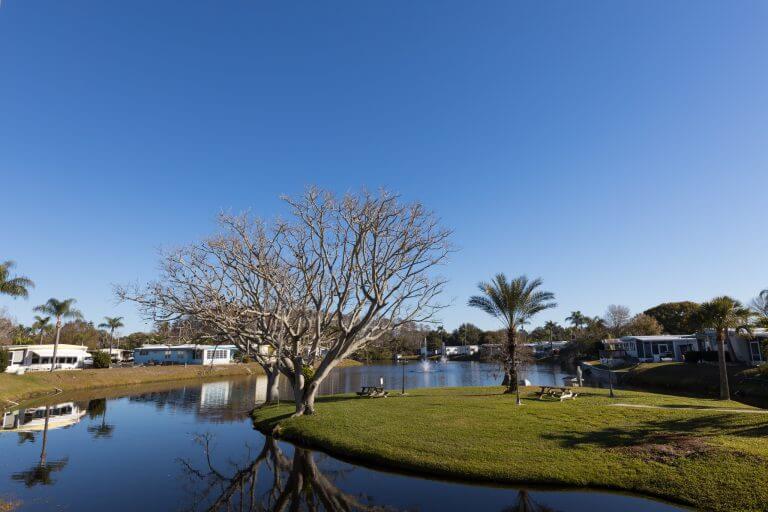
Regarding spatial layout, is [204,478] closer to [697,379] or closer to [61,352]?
[697,379]

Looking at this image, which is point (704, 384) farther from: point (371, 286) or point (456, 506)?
point (456, 506)

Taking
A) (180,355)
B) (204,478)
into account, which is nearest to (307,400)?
(204,478)

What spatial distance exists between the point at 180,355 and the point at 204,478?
2833 inches

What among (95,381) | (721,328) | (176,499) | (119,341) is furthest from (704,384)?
(119,341)

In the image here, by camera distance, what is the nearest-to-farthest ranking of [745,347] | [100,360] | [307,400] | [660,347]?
[307,400]
[745,347]
[100,360]
[660,347]

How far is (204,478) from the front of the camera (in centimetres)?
A: 1391

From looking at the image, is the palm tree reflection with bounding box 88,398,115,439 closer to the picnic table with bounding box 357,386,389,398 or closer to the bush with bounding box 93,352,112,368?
the picnic table with bounding box 357,386,389,398

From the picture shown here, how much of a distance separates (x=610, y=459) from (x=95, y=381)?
51.3 metres

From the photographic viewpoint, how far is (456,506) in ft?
35.0

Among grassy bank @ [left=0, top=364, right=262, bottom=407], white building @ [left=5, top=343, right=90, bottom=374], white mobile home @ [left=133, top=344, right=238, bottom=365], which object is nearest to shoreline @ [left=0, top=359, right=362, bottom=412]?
grassy bank @ [left=0, top=364, right=262, bottom=407]

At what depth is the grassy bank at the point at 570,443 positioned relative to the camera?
10.8m

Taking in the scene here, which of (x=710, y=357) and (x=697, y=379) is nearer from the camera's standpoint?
(x=697, y=379)

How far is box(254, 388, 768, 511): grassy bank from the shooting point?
1083 cm

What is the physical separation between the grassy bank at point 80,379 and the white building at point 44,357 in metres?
7.91
